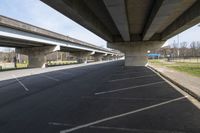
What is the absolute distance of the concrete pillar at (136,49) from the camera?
34531 millimetres

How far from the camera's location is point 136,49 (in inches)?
1446

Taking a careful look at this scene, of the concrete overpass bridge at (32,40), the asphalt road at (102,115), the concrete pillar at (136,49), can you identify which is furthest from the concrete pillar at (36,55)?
the asphalt road at (102,115)

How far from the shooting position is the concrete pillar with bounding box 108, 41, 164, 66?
34531 millimetres

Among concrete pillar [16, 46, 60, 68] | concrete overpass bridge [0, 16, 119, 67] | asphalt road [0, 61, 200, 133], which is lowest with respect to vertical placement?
asphalt road [0, 61, 200, 133]

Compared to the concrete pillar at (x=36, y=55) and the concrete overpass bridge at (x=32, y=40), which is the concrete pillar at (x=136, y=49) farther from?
the concrete pillar at (x=36, y=55)

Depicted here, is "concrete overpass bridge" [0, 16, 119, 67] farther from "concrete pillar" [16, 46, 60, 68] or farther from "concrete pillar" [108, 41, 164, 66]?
"concrete pillar" [108, 41, 164, 66]

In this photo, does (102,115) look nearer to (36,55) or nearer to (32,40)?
(32,40)

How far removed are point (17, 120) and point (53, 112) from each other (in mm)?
1272

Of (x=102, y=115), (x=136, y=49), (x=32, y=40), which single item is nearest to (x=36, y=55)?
(x=32, y=40)

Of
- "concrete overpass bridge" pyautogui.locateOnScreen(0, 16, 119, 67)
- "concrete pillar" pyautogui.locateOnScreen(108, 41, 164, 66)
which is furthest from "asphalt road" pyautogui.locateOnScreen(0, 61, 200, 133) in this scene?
"concrete pillar" pyautogui.locateOnScreen(108, 41, 164, 66)

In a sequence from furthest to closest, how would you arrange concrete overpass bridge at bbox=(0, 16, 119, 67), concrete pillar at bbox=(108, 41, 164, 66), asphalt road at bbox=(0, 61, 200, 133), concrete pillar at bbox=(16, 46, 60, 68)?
concrete pillar at bbox=(16, 46, 60, 68)
concrete pillar at bbox=(108, 41, 164, 66)
concrete overpass bridge at bbox=(0, 16, 119, 67)
asphalt road at bbox=(0, 61, 200, 133)

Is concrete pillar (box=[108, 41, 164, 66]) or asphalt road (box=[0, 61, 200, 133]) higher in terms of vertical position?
concrete pillar (box=[108, 41, 164, 66])

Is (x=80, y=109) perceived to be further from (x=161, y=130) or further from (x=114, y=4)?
(x=114, y=4)

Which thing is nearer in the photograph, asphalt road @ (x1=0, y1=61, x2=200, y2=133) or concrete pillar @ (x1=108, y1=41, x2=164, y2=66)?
asphalt road @ (x1=0, y1=61, x2=200, y2=133)
